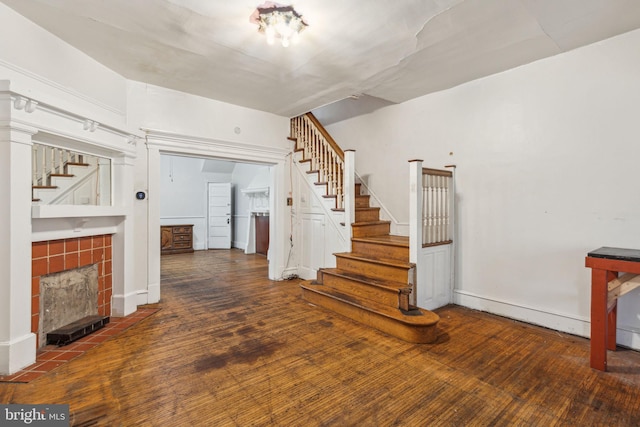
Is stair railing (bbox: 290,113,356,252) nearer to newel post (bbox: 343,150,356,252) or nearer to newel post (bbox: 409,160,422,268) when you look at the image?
newel post (bbox: 343,150,356,252)

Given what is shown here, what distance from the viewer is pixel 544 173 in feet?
10.2

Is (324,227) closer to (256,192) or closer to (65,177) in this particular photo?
(65,177)

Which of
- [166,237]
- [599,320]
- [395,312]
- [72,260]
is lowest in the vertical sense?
[395,312]

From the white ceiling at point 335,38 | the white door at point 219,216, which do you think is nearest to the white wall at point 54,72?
the white ceiling at point 335,38

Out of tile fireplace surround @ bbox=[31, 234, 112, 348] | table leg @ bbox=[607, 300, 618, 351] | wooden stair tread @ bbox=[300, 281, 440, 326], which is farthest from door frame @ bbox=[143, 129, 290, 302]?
table leg @ bbox=[607, 300, 618, 351]

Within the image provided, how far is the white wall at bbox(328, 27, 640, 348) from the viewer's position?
8.77 feet

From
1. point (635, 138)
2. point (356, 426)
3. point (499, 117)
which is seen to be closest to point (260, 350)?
point (356, 426)

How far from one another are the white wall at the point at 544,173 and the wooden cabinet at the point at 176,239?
6886 mm

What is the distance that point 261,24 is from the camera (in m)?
2.44

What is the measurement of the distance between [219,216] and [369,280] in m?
6.77

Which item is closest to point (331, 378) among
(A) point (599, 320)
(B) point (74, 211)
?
(A) point (599, 320)

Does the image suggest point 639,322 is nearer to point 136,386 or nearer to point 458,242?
point 458,242

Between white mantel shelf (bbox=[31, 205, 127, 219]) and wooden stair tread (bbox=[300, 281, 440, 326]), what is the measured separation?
251 centimetres

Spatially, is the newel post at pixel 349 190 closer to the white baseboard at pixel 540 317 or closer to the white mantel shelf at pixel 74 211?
the white baseboard at pixel 540 317
